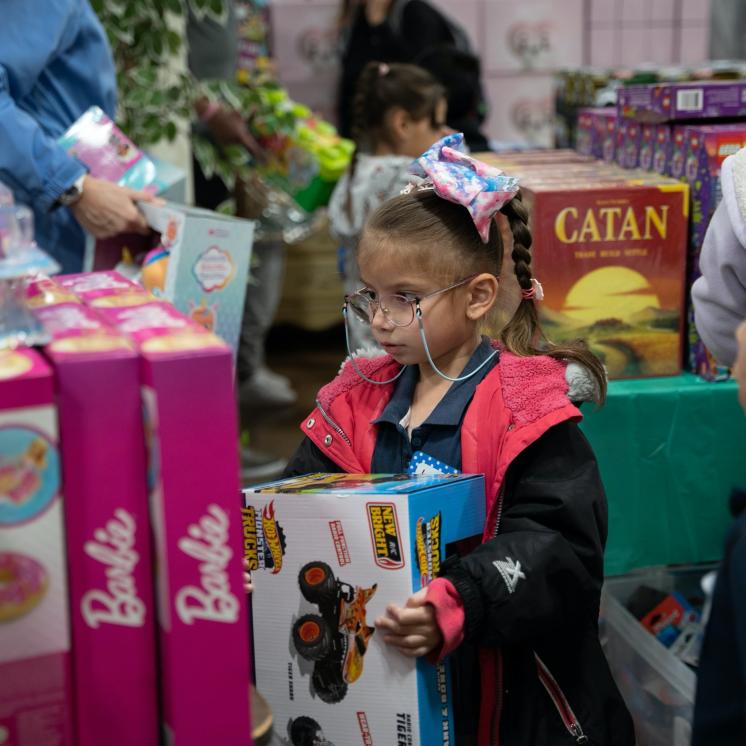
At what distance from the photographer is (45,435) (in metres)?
0.93

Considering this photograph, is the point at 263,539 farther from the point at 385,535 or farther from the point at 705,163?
the point at 705,163

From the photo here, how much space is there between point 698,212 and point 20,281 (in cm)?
159

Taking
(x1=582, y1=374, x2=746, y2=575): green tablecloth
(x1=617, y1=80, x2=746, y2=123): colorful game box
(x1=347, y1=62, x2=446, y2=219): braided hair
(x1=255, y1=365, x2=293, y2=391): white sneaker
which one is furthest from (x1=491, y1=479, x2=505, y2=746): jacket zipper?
(x1=255, y1=365, x2=293, y2=391): white sneaker

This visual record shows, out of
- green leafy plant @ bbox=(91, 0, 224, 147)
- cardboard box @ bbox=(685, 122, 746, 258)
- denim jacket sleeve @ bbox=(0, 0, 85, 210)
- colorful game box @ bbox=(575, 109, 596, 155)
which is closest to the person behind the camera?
denim jacket sleeve @ bbox=(0, 0, 85, 210)

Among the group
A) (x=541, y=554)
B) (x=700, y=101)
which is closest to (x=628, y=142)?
(x=700, y=101)

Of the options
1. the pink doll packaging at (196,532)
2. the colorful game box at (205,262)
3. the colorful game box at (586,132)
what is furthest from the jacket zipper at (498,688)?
the colorful game box at (586,132)

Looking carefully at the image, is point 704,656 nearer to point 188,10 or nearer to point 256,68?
point 188,10

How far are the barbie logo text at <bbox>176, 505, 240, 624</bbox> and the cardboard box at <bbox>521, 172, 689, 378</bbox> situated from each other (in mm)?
1396

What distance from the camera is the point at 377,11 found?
510 centimetres

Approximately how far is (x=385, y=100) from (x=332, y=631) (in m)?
2.54

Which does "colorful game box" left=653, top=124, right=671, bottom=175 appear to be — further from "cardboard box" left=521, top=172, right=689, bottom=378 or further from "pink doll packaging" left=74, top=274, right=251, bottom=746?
"pink doll packaging" left=74, top=274, right=251, bottom=746

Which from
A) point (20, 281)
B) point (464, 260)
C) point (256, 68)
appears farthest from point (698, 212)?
point (256, 68)

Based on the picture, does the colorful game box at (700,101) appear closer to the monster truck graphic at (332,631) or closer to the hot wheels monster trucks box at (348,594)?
the hot wheels monster trucks box at (348,594)

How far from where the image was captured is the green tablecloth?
2.32 meters
